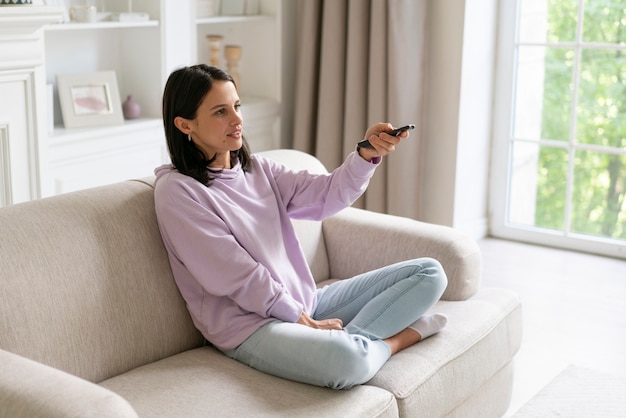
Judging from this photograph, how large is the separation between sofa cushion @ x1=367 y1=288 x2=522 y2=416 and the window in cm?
185

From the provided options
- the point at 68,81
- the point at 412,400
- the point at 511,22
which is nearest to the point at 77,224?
the point at 412,400

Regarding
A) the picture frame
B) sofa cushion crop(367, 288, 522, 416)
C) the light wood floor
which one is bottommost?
the light wood floor

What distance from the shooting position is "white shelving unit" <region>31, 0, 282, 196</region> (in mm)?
3443

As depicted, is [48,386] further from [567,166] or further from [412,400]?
[567,166]

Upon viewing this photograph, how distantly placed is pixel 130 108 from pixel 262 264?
176cm

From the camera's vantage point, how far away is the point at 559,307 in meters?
3.64

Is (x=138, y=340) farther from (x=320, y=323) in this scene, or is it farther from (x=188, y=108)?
(x=188, y=108)

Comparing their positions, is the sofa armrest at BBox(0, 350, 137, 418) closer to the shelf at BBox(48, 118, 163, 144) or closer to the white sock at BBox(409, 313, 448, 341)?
the white sock at BBox(409, 313, 448, 341)

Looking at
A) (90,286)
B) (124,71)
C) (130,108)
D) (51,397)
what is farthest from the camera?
(124,71)

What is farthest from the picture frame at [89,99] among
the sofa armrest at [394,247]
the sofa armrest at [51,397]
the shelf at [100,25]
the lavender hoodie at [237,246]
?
the sofa armrest at [51,397]

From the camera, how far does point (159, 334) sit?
7.22 feet

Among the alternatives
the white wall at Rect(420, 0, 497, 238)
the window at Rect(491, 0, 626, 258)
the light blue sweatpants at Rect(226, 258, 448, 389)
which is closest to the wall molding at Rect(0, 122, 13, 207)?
the light blue sweatpants at Rect(226, 258, 448, 389)

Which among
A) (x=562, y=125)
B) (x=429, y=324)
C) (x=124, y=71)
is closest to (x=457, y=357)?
(x=429, y=324)

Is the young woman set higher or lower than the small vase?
lower
